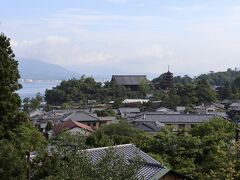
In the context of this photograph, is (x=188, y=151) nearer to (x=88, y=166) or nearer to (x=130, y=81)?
(x=88, y=166)

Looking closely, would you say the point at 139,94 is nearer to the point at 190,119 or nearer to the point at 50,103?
the point at 50,103

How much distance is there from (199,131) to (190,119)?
2233 centimetres

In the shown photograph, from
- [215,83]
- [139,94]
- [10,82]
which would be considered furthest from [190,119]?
[215,83]

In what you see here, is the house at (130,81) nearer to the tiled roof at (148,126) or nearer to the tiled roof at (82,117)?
the tiled roof at (82,117)

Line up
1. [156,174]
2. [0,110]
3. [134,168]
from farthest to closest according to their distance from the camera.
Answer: [0,110] < [156,174] < [134,168]

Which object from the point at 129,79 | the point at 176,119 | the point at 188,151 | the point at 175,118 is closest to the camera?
the point at 188,151

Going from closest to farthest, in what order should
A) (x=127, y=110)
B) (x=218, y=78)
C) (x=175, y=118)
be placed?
(x=175, y=118) → (x=127, y=110) → (x=218, y=78)

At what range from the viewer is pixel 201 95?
204ft

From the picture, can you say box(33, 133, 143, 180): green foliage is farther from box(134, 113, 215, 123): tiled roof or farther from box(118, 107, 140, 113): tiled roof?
box(118, 107, 140, 113): tiled roof

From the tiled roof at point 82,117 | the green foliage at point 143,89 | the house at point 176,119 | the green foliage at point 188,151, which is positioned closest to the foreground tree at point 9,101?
the green foliage at point 188,151

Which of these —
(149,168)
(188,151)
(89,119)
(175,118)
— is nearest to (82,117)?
(89,119)

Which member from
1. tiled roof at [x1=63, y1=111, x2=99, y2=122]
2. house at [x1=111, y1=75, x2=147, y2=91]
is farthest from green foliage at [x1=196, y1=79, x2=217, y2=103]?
tiled roof at [x1=63, y1=111, x2=99, y2=122]

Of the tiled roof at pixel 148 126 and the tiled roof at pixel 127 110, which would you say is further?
the tiled roof at pixel 127 110

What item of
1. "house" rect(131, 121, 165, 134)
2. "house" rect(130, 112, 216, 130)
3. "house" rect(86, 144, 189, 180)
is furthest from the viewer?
"house" rect(130, 112, 216, 130)
